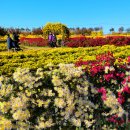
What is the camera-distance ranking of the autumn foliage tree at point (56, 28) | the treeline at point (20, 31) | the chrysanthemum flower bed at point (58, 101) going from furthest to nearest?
1. the treeline at point (20, 31)
2. the autumn foliage tree at point (56, 28)
3. the chrysanthemum flower bed at point (58, 101)

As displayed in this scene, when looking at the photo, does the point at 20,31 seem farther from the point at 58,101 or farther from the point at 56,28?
the point at 58,101

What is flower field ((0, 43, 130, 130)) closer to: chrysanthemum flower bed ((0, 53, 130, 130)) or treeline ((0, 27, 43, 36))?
chrysanthemum flower bed ((0, 53, 130, 130))

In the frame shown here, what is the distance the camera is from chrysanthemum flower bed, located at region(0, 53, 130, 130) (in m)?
7.90

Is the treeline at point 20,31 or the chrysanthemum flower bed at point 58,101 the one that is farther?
the treeline at point 20,31

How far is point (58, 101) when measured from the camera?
7.86 m

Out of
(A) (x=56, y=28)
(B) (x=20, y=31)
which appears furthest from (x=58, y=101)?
(B) (x=20, y=31)

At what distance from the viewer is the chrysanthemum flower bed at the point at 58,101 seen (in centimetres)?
790

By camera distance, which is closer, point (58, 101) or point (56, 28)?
point (58, 101)

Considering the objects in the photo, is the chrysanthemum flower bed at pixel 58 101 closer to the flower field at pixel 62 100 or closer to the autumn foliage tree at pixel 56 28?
the flower field at pixel 62 100

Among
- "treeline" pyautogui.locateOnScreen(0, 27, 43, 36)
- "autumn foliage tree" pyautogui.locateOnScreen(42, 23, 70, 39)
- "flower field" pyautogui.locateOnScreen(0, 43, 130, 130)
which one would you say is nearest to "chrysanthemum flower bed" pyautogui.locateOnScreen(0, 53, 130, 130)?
"flower field" pyautogui.locateOnScreen(0, 43, 130, 130)

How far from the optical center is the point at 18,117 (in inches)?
307

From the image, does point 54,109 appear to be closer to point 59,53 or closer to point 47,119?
point 47,119

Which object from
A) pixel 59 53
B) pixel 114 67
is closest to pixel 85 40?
pixel 59 53

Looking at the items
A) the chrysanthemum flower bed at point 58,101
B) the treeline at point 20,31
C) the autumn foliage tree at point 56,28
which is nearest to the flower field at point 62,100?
the chrysanthemum flower bed at point 58,101
